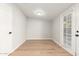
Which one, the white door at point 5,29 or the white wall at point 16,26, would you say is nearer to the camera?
the white door at point 5,29

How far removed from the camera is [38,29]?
7828 millimetres

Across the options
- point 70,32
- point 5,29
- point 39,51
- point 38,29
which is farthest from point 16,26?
point 38,29

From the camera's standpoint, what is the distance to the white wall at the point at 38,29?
25.1 ft

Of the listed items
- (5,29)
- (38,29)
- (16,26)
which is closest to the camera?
(5,29)

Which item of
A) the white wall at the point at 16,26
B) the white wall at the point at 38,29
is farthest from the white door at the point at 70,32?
the white wall at the point at 38,29

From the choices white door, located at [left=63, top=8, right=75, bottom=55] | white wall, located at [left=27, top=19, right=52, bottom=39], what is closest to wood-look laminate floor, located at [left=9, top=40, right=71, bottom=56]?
white door, located at [left=63, top=8, right=75, bottom=55]

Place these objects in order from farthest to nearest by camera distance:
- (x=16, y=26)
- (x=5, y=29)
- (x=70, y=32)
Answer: (x=16, y=26) → (x=70, y=32) → (x=5, y=29)

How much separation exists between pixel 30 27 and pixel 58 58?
6856 millimetres

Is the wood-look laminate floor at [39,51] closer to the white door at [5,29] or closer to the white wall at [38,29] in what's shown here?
the white door at [5,29]

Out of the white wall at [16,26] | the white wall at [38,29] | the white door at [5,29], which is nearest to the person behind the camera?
the white door at [5,29]

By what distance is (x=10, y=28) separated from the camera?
351 cm

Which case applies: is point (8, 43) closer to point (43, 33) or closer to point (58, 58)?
point (58, 58)

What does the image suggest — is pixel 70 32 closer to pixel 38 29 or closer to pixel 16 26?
pixel 16 26

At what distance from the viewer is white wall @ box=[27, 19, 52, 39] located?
7658 millimetres
